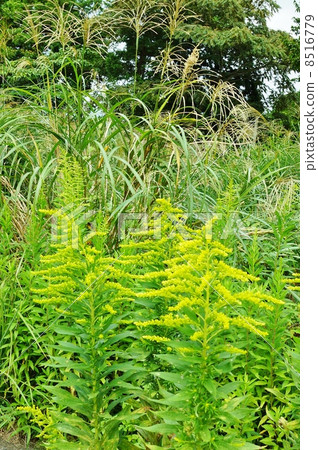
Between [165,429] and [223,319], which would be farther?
Answer: [165,429]

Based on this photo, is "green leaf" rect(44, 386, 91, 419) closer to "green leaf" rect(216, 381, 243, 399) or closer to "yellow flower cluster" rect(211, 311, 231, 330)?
"green leaf" rect(216, 381, 243, 399)

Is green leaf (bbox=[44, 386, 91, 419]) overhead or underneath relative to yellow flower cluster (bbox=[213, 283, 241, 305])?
underneath

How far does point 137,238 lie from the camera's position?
3.13 metres

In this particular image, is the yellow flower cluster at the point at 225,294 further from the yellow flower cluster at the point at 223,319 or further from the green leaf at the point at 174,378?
the green leaf at the point at 174,378

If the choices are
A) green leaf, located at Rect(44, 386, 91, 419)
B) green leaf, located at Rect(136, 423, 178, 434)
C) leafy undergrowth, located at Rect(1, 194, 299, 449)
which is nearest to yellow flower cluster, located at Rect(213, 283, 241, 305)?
leafy undergrowth, located at Rect(1, 194, 299, 449)

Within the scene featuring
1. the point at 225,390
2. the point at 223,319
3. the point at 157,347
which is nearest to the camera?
the point at 223,319

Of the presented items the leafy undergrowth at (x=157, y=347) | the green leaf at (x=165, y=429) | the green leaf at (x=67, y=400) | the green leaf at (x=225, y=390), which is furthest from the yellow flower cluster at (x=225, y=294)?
the green leaf at (x=67, y=400)

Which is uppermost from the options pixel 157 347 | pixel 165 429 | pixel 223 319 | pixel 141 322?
pixel 223 319

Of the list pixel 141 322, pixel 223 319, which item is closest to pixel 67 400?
pixel 141 322

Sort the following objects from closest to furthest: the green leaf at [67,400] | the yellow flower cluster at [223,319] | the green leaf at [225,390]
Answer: the yellow flower cluster at [223,319] < the green leaf at [225,390] < the green leaf at [67,400]

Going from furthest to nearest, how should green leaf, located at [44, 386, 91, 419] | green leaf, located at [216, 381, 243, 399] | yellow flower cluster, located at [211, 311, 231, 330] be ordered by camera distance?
1. green leaf, located at [44, 386, 91, 419]
2. green leaf, located at [216, 381, 243, 399]
3. yellow flower cluster, located at [211, 311, 231, 330]

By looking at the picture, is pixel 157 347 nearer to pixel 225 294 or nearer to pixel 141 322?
pixel 141 322
